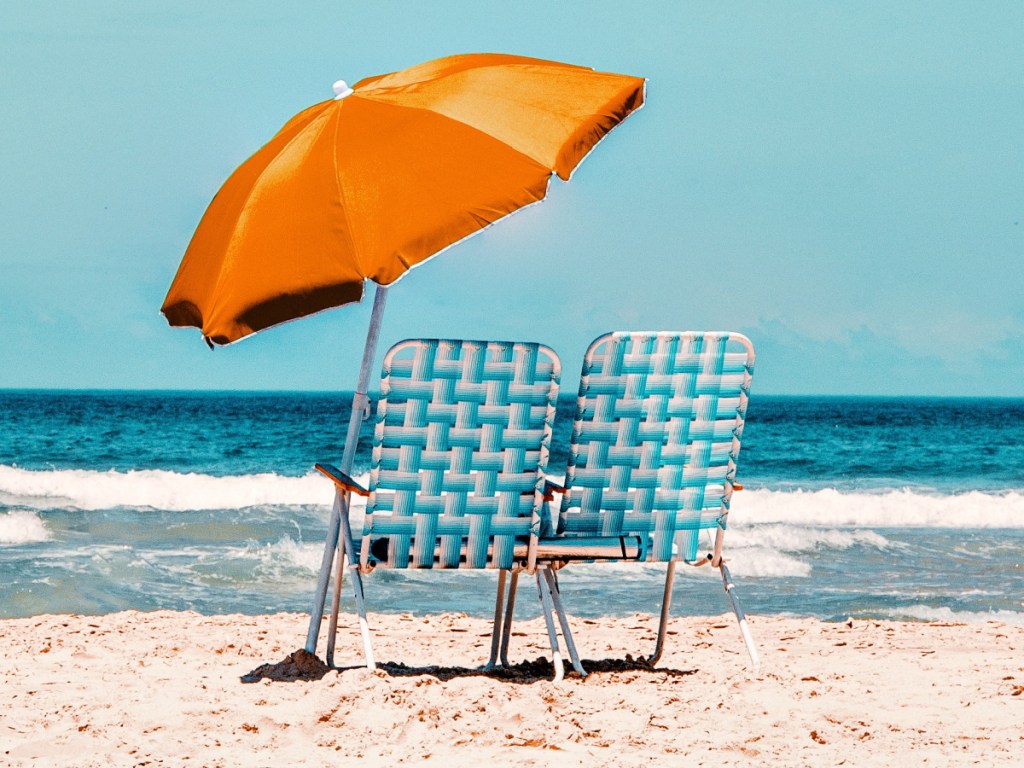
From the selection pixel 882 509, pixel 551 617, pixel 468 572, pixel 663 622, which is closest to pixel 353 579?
pixel 551 617

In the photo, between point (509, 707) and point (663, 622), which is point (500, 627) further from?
point (509, 707)

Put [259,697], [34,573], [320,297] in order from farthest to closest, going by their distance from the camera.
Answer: [34,573], [259,697], [320,297]

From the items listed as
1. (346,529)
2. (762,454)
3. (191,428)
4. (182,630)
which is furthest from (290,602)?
(191,428)

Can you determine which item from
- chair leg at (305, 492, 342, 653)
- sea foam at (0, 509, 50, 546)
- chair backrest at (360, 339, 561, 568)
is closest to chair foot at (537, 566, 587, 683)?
chair backrest at (360, 339, 561, 568)

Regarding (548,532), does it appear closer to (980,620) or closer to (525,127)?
(525,127)

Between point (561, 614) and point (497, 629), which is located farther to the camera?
point (497, 629)

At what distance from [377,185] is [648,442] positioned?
4.18 ft

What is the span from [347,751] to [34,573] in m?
5.37

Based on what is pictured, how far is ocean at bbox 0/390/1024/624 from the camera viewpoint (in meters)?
7.44

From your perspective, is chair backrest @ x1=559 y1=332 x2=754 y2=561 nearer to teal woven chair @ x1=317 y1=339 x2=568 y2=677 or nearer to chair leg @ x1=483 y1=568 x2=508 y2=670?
teal woven chair @ x1=317 y1=339 x2=568 y2=677

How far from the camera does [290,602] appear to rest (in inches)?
297

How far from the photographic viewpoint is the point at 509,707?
3.88m

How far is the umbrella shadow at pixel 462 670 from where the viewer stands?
4.47 meters

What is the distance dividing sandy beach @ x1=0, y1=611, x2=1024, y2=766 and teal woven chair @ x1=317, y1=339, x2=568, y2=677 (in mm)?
345
